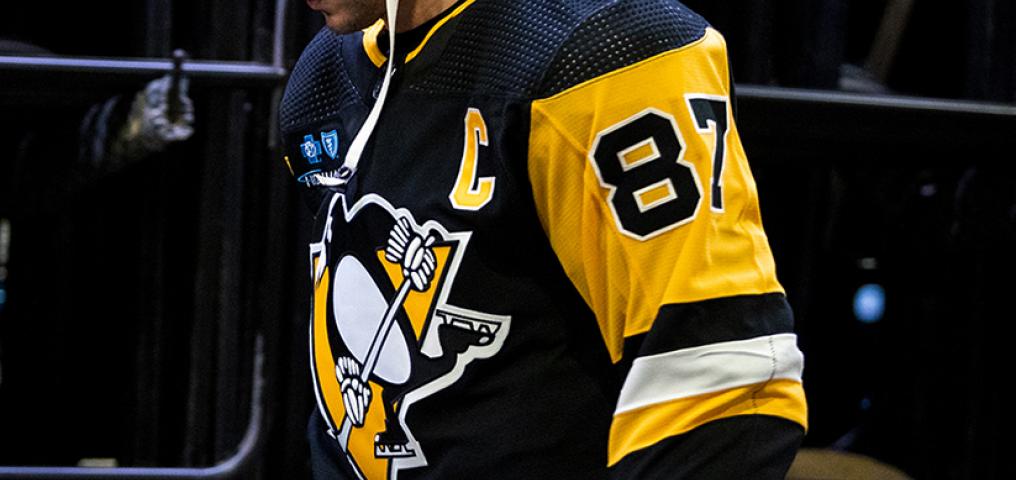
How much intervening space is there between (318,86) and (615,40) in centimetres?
45

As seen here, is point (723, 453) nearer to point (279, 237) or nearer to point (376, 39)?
point (376, 39)

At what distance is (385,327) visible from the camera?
125 cm

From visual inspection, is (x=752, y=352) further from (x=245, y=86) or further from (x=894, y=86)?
(x=894, y=86)

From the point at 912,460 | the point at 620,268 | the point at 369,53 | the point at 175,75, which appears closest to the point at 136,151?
the point at 175,75

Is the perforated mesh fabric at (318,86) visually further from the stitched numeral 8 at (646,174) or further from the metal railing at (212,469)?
the metal railing at (212,469)

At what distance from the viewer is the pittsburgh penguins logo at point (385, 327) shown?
3.92 feet


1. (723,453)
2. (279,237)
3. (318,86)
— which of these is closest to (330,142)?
(318,86)

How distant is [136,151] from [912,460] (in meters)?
1.76

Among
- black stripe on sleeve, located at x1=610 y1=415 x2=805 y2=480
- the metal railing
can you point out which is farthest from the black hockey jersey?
the metal railing

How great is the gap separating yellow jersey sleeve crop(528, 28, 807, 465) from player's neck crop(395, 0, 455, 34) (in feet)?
0.69

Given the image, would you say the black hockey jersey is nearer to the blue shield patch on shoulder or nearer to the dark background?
the blue shield patch on shoulder

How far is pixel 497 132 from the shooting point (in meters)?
1.16

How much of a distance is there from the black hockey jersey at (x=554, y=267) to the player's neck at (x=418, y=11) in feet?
0.06

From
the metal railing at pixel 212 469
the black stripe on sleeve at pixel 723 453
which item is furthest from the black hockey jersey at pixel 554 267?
the metal railing at pixel 212 469
